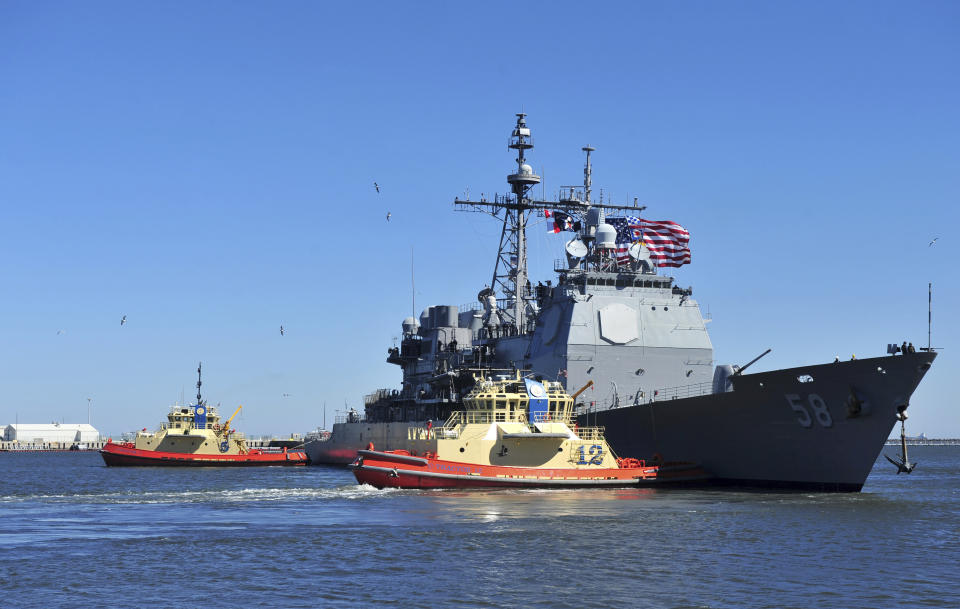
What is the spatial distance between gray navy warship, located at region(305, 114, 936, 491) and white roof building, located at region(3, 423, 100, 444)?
3360 inches

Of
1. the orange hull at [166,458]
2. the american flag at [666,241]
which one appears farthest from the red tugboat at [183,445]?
the american flag at [666,241]

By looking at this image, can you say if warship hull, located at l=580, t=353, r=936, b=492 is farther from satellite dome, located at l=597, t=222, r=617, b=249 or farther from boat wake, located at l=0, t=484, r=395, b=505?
boat wake, located at l=0, t=484, r=395, b=505

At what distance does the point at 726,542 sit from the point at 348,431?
132 feet

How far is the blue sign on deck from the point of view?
30734 millimetres

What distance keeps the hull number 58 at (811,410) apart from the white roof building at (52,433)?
118 m

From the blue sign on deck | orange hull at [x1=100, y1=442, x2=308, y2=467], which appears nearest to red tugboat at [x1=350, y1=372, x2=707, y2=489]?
the blue sign on deck

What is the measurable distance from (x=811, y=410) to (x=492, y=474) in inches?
354

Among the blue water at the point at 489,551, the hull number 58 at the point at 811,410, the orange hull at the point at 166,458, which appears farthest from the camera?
the orange hull at the point at 166,458

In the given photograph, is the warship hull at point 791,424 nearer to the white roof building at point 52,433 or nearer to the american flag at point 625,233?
the american flag at point 625,233

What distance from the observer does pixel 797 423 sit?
27.7 metres

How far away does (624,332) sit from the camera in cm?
3669

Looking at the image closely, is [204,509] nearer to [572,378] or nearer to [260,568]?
[260,568]

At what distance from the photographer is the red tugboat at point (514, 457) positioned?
97.4 ft

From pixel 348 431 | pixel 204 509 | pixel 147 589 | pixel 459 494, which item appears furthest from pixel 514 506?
pixel 348 431
